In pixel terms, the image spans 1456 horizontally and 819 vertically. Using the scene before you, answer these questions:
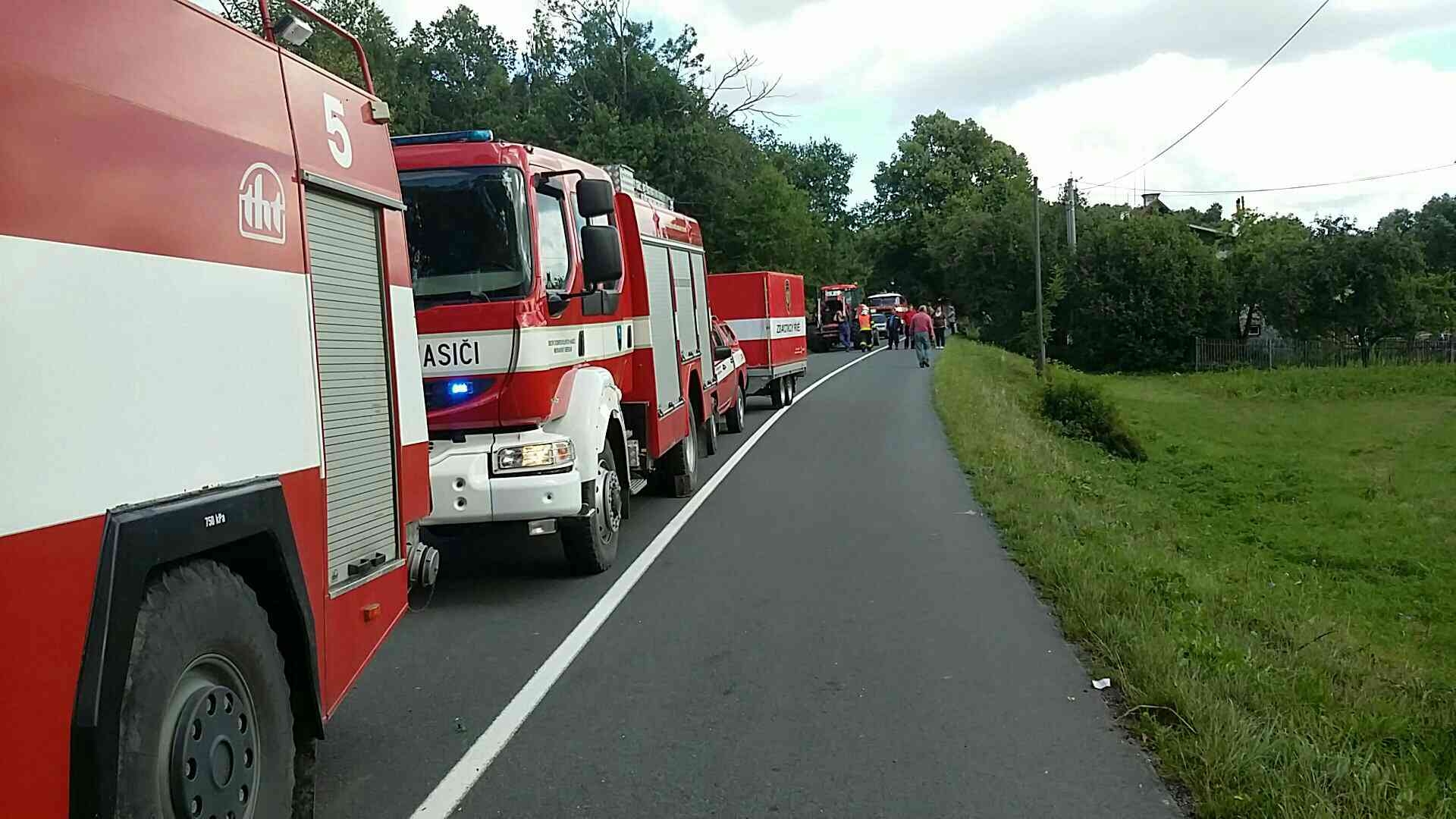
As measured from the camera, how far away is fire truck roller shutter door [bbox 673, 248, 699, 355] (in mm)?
12719

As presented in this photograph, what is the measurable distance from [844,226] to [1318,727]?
10582cm

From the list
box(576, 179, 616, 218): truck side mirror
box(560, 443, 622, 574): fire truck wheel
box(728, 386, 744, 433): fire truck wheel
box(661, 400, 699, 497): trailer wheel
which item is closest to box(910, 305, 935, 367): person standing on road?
box(728, 386, 744, 433): fire truck wheel

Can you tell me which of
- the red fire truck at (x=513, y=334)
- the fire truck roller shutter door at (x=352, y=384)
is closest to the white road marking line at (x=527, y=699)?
the red fire truck at (x=513, y=334)

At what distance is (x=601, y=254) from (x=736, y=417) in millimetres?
11015

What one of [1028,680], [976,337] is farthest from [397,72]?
[1028,680]

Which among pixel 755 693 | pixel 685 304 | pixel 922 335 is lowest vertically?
pixel 755 693

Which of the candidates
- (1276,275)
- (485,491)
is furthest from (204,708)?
(1276,275)

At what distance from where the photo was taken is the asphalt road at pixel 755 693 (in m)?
4.87

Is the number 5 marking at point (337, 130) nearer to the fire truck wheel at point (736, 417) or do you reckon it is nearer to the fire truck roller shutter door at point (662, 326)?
the fire truck roller shutter door at point (662, 326)

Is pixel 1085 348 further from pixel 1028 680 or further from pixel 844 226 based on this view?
pixel 844 226

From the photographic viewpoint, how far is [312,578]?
4180 mm

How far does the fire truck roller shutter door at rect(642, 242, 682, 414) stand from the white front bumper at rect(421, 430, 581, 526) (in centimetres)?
305

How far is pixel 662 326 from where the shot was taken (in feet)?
38.3

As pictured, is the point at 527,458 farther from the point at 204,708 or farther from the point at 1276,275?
the point at 1276,275
